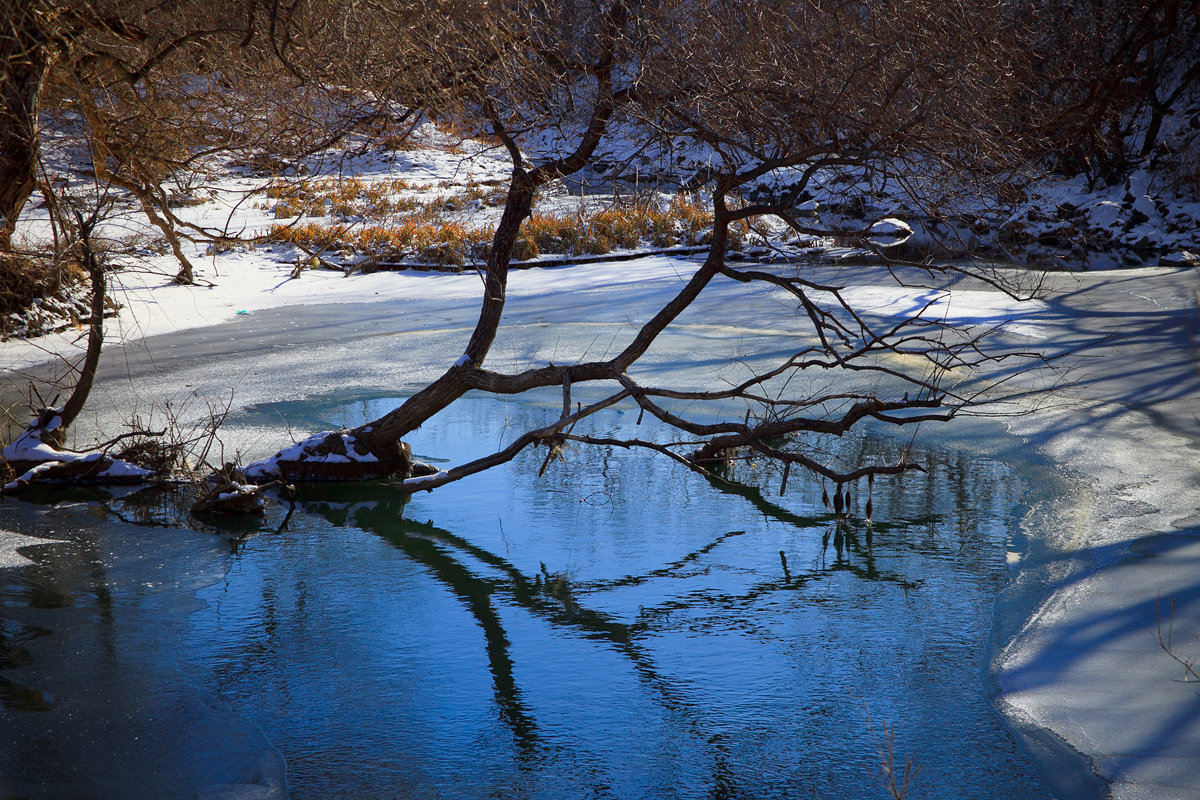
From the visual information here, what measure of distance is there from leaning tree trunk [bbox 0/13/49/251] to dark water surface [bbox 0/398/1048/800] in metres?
2.14

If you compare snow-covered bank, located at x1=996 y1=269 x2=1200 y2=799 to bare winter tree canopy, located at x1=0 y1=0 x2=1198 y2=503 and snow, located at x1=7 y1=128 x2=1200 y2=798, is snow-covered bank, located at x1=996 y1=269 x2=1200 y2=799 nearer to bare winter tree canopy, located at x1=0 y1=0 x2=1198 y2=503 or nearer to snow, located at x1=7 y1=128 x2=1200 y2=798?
snow, located at x1=7 y1=128 x2=1200 y2=798

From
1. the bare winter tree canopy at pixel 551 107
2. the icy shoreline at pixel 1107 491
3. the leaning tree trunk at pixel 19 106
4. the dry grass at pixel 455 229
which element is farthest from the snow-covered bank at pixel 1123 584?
the dry grass at pixel 455 229

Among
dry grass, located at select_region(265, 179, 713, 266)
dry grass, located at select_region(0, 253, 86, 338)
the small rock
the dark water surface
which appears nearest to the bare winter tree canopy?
the dark water surface

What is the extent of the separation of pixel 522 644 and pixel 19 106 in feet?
10.8

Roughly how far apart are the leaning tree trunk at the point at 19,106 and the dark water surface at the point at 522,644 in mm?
2143

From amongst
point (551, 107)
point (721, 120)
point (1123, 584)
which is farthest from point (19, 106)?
point (1123, 584)

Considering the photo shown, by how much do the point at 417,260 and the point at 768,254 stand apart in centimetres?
635

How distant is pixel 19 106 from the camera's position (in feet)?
13.6

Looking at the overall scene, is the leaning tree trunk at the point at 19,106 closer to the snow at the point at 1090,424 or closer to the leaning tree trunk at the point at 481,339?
the snow at the point at 1090,424

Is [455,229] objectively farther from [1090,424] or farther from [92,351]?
[1090,424]

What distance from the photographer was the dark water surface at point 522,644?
3.70 metres

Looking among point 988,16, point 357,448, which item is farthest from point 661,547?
point 988,16

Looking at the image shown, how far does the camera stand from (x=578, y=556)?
593 cm

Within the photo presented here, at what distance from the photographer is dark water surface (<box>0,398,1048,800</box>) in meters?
3.70
